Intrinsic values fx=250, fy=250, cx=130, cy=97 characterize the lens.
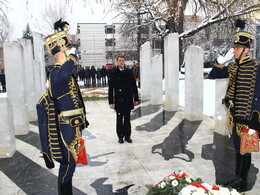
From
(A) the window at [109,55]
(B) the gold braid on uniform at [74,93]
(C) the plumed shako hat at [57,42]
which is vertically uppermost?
(A) the window at [109,55]

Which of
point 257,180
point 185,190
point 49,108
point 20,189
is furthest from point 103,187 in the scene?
point 257,180

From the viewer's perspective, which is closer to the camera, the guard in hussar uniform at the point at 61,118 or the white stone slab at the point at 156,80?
the guard in hussar uniform at the point at 61,118

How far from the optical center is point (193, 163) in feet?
15.3

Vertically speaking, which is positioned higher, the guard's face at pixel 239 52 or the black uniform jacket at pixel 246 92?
the guard's face at pixel 239 52

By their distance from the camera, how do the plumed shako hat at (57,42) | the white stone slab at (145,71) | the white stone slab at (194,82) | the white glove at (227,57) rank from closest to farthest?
the plumed shako hat at (57,42)
the white glove at (227,57)
the white stone slab at (194,82)
the white stone slab at (145,71)

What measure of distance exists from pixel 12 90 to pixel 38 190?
408cm

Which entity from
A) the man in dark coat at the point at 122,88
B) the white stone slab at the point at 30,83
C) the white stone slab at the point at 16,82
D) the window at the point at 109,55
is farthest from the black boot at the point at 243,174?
the window at the point at 109,55

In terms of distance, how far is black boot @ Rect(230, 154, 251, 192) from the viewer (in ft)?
11.7

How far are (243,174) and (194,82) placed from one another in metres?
4.73

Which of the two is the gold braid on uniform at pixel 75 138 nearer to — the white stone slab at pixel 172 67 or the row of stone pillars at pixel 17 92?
the row of stone pillars at pixel 17 92

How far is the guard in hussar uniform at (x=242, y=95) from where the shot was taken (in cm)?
338

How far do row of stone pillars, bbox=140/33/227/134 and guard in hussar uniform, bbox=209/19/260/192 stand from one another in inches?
115

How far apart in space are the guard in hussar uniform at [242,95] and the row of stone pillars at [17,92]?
4.37 m

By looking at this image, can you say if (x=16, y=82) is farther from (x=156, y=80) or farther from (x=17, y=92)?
(x=156, y=80)
